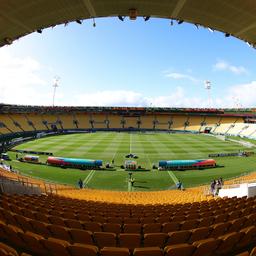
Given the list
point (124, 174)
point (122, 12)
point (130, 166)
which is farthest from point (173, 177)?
point (122, 12)

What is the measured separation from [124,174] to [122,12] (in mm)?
26941

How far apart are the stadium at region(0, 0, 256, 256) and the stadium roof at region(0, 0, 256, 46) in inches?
1.8

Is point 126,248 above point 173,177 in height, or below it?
above

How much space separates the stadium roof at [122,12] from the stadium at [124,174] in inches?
1.8

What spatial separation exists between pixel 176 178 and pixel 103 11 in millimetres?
26239

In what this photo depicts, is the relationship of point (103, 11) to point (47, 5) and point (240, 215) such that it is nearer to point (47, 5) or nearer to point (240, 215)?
point (47, 5)

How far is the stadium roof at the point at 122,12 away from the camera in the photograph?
10141 mm

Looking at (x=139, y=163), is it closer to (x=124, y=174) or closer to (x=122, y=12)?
(x=124, y=174)

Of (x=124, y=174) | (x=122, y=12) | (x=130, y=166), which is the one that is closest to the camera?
(x=122, y=12)

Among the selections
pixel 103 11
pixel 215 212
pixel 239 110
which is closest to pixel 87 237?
pixel 215 212

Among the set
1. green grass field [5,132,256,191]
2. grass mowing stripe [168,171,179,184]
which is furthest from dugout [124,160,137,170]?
grass mowing stripe [168,171,179,184]

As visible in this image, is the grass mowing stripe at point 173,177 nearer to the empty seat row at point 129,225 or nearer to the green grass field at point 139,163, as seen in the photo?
the green grass field at point 139,163

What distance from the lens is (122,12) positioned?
12055mm

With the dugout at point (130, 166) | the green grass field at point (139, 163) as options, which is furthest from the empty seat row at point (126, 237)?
the dugout at point (130, 166)
